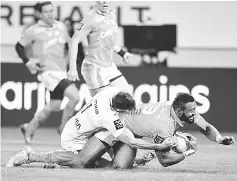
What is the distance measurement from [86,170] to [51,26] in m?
4.21

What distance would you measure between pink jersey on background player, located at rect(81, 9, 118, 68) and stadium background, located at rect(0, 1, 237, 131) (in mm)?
3479

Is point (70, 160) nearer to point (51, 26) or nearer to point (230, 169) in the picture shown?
point (230, 169)

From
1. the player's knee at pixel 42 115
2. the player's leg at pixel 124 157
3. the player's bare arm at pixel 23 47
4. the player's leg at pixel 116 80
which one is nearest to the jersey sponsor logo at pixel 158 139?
the player's leg at pixel 124 157

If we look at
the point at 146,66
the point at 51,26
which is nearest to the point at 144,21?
the point at 146,66

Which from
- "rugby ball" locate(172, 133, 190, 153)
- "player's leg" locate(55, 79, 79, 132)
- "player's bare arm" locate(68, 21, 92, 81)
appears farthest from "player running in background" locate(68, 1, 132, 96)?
"rugby ball" locate(172, 133, 190, 153)

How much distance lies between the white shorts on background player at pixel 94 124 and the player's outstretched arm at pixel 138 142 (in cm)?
7

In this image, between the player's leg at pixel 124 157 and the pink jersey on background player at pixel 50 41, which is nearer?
the player's leg at pixel 124 157

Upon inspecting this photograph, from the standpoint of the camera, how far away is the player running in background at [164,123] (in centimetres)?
890

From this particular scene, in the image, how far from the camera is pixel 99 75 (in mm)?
11281

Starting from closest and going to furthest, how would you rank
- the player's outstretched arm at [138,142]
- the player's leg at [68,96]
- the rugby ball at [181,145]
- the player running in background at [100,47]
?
1. the player's outstretched arm at [138,142]
2. the rugby ball at [181,145]
3. the player running in background at [100,47]
4. the player's leg at [68,96]

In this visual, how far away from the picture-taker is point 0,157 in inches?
408

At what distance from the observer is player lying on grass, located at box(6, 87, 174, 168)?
28.9 ft

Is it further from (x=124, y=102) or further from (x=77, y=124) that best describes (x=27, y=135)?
(x=124, y=102)

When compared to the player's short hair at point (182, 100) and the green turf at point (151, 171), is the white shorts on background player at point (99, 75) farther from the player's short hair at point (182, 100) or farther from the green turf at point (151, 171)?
the player's short hair at point (182, 100)
